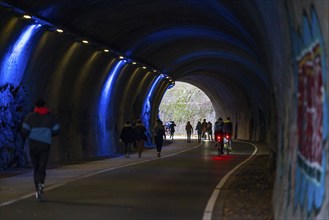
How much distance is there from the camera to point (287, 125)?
810 centimetres

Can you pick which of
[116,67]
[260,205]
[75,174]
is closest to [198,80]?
[116,67]

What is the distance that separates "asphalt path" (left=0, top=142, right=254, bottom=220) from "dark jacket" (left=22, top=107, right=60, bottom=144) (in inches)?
45.1

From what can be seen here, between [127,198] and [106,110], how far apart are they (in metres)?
16.3

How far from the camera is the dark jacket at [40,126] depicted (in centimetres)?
1144

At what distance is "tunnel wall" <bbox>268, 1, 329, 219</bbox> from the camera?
5469 millimetres

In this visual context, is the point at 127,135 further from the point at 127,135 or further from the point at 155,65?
the point at 155,65

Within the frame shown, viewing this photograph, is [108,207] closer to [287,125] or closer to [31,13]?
[287,125]

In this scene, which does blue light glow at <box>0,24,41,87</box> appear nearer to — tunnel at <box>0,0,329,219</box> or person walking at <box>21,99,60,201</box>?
tunnel at <box>0,0,329,219</box>

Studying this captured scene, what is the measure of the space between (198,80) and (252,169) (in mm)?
36879

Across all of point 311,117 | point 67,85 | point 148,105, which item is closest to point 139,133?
point 67,85

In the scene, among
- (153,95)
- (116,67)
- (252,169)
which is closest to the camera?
(252,169)

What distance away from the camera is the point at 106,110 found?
28.2 meters

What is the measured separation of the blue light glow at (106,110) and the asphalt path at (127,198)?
881cm

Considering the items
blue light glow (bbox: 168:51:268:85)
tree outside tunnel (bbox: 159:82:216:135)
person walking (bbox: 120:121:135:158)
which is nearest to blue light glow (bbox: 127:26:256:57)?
person walking (bbox: 120:121:135:158)
